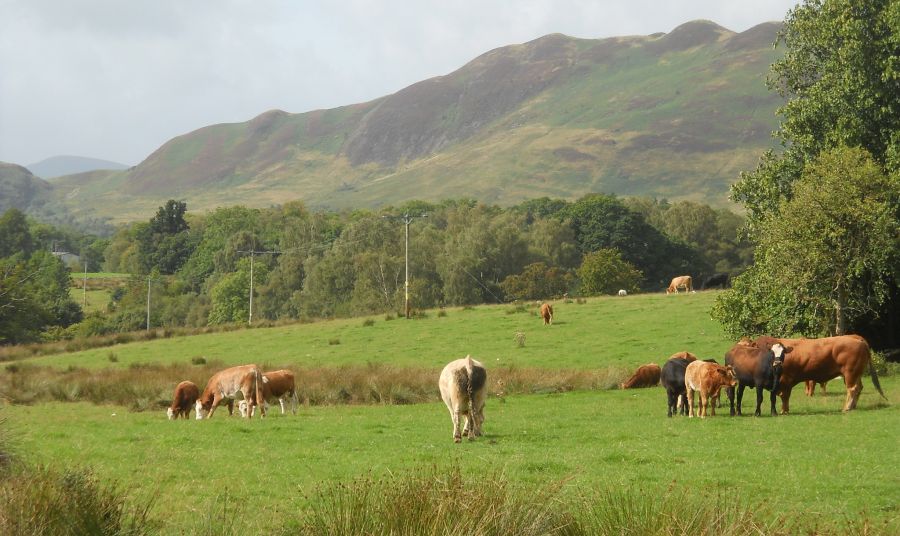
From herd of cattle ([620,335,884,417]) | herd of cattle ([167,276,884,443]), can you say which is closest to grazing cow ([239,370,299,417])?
herd of cattle ([167,276,884,443])

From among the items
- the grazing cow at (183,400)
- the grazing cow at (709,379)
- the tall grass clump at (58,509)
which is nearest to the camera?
the tall grass clump at (58,509)

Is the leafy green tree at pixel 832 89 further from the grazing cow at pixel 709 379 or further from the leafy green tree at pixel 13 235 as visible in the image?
the leafy green tree at pixel 13 235

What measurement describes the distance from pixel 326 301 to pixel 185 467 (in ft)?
288

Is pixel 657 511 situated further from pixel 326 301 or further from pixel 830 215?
pixel 326 301

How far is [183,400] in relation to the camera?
28750 millimetres

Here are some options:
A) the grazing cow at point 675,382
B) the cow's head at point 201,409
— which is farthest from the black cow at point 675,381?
the cow's head at point 201,409

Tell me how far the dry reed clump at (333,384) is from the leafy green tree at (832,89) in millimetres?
10121

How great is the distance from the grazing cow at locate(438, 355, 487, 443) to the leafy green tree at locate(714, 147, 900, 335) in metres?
16.8

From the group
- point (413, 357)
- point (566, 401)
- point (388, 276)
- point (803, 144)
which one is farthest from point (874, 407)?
point (388, 276)

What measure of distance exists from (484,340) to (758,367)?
24.8m

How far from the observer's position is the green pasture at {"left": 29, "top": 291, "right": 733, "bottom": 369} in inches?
1609

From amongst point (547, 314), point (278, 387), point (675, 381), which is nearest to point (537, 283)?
point (547, 314)

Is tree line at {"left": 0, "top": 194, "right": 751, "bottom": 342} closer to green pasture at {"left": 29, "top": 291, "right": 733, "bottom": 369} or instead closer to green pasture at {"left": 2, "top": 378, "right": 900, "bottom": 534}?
green pasture at {"left": 29, "top": 291, "right": 733, "bottom": 369}

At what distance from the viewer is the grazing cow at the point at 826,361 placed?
23.5 meters
